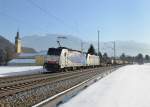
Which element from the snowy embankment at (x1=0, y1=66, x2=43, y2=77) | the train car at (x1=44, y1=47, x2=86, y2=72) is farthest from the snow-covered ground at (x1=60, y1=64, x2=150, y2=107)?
the train car at (x1=44, y1=47, x2=86, y2=72)

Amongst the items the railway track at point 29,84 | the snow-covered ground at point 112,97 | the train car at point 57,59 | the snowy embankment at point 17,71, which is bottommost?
the snow-covered ground at point 112,97

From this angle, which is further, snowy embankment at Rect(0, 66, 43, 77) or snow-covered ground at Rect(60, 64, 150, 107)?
snowy embankment at Rect(0, 66, 43, 77)

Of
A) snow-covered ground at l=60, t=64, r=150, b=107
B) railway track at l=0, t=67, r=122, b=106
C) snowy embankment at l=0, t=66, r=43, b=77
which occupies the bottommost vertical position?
snow-covered ground at l=60, t=64, r=150, b=107

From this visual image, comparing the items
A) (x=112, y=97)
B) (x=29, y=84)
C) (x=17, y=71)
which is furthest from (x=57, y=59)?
(x=112, y=97)

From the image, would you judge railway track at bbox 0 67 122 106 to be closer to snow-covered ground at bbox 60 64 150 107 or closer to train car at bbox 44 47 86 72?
snow-covered ground at bbox 60 64 150 107

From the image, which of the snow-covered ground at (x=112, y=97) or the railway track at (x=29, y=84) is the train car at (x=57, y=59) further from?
the snow-covered ground at (x=112, y=97)

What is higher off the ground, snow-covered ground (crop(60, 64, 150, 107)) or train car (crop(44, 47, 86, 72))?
train car (crop(44, 47, 86, 72))

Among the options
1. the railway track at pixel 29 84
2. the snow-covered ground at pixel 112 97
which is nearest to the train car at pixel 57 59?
the railway track at pixel 29 84

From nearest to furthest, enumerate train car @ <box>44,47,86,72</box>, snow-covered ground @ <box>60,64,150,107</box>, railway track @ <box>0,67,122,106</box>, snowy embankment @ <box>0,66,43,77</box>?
snow-covered ground @ <box>60,64,150,107</box> → railway track @ <box>0,67,122,106</box> → snowy embankment @ <box>0,66,43,77</box> → train car @ <box>44,47,86,72</box>

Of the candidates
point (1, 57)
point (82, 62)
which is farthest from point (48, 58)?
point (1, 57)

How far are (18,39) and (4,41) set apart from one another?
125 ft

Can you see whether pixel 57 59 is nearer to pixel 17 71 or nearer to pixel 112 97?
pixel 17 71

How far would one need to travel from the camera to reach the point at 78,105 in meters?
11.0

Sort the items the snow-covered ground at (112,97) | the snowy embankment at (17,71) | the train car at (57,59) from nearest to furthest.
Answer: the snow-covered ground at (112,97)
the snowy embankment at (17,71)
the train car at (57,59)
